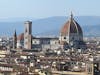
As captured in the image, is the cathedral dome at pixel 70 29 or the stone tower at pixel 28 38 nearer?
the stone tower at pixel 28 38

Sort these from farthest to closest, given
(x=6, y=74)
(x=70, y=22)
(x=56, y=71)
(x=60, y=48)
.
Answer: (x=70, y=22) < (x=60, y=48) < (x=56, y=71) < (x=6, y=74)

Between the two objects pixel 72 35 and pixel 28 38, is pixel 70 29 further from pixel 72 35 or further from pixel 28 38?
pixel 28 38

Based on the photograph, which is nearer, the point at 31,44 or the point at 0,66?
the point at 0,66

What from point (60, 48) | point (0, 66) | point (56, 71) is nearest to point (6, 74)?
point (56, 71)

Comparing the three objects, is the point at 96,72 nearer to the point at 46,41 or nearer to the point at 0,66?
the point at 0,66

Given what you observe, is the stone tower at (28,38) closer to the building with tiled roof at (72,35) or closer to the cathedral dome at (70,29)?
the building with tiled roof at (72,35)

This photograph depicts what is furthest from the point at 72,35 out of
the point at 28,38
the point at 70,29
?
the point at 28,38

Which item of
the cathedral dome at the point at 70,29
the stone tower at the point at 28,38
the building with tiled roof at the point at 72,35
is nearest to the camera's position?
the stone tower at the point at 28,38

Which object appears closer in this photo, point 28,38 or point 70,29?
point 28,38

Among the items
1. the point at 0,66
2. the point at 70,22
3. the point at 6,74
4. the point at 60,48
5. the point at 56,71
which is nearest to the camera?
the point at 6,74

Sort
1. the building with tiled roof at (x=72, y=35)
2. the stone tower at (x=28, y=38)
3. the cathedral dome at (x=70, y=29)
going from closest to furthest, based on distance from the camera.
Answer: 1. the stone tower at (x=28, y=38)
2. the building with tiled roof at (x=72, y=35)
3. the cathedral dome at (x=70, y=29)

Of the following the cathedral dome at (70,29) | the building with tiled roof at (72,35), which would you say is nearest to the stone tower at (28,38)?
the building with tiled roof at (72,35)
